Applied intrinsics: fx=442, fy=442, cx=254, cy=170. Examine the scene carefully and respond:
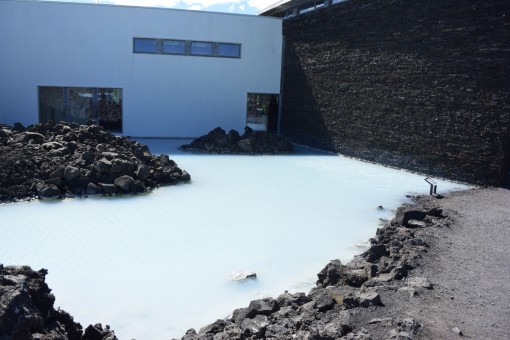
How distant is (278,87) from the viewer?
1914 centimetres

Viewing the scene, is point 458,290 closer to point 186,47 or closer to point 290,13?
point 186,47

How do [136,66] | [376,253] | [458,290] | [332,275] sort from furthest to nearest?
[136,66] < [376,253] < [332,275] < [458,290]

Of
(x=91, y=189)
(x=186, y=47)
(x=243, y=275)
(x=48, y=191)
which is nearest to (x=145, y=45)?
(x=186, y=47)

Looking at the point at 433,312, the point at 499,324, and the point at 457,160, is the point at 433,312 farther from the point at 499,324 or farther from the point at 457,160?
the point at 457,160

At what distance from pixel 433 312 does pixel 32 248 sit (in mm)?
5219

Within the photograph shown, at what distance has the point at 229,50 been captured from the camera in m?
18.2

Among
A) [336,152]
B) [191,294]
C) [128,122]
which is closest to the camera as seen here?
[191,294]

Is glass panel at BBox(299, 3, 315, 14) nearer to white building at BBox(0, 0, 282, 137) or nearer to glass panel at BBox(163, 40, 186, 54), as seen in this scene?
white building at BBox(0, 0, 282, 137)

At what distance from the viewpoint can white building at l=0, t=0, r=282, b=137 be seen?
16.6m

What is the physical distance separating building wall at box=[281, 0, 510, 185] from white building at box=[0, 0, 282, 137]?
262cm

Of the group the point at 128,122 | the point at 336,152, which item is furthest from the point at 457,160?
the point at 128,122

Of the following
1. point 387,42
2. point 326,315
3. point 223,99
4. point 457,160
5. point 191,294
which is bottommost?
point 191,294

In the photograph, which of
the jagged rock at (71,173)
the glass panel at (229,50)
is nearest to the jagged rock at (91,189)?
the jagged rock at (71,173)

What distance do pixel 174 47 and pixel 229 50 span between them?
2.24 m
